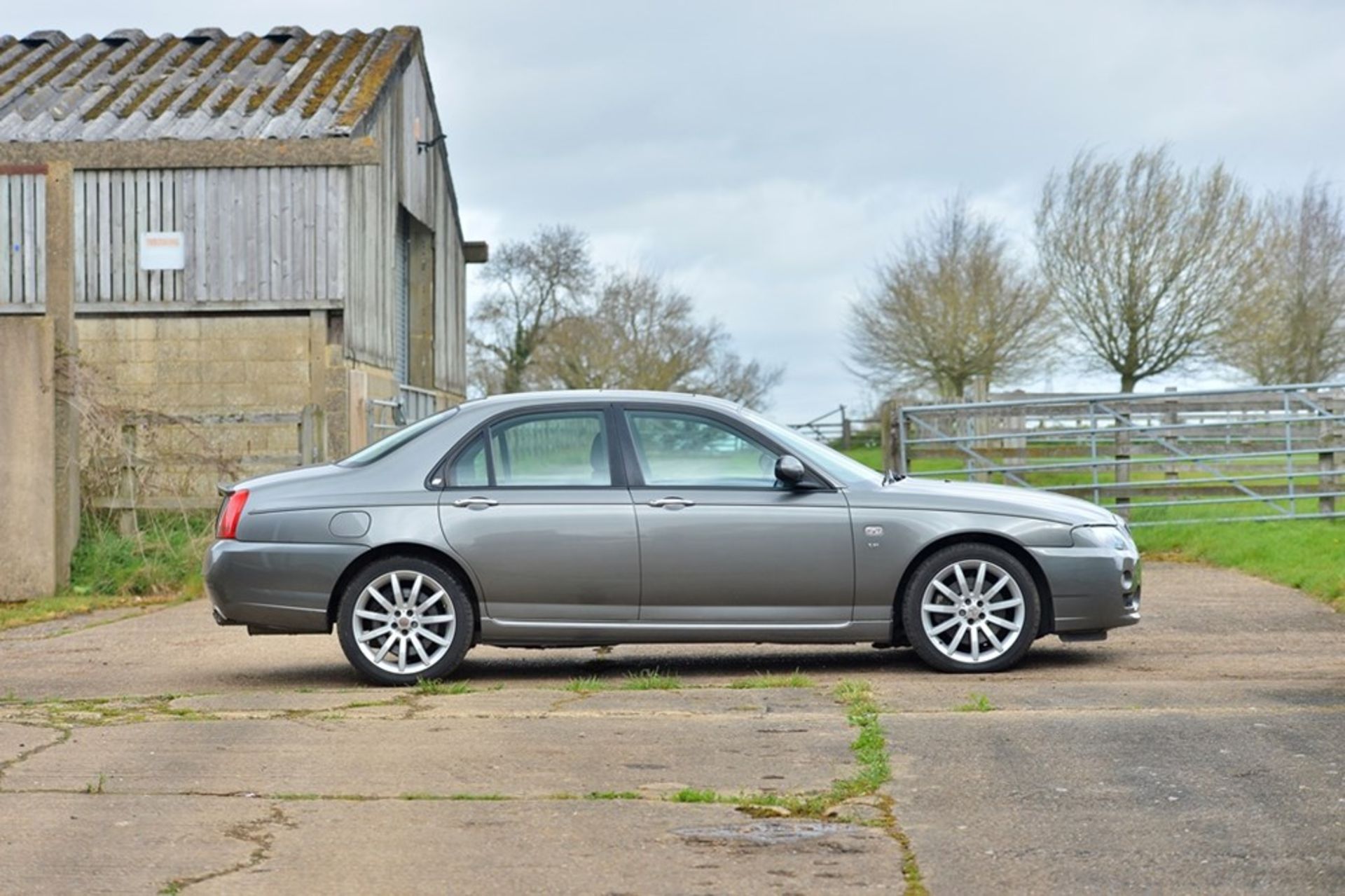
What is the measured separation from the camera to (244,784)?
6766 millimetres

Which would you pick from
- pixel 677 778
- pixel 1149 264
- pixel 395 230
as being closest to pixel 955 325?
pixel 1149 264

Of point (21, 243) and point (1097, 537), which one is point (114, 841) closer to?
point (1097, 537)

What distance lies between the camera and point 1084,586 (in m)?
9.95

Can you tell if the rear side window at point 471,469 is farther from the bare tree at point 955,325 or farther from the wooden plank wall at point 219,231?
the bare tree at point 955,325

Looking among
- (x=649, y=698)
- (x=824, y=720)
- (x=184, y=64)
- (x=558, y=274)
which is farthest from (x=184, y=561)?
(x=558, y=274)

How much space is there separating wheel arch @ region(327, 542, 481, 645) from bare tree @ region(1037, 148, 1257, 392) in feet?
138

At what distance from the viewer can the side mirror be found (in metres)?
9.74

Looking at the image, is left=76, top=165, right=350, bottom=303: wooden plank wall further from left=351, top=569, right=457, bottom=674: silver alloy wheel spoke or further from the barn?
left=351, top=569, right=457, bottom=674: silver alloy wheel spoke

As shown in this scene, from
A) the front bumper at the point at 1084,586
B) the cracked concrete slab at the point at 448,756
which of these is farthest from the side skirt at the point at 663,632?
the cracked concrete slab at the point at 448,756

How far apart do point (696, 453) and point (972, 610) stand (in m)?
1.63

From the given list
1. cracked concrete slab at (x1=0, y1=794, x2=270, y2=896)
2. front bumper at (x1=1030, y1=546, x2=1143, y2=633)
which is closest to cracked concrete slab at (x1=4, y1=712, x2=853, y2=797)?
cracked concrete slab at (x1=0, y1=794, x2=270, y2=896)

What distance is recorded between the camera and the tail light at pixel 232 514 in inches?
388

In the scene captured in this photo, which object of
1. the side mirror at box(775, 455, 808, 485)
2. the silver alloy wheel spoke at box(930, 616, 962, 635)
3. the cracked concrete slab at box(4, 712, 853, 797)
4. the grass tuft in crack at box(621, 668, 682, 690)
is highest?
the side mirror at box(775, 455, 808, 485)

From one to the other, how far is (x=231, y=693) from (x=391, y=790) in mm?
3112
